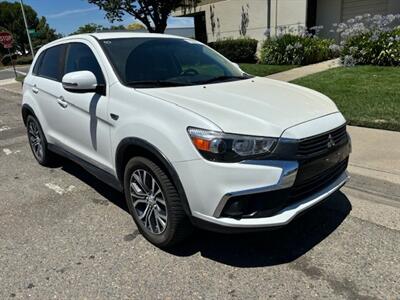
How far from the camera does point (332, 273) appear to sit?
2906 mm

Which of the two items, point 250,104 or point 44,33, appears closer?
point 250,104

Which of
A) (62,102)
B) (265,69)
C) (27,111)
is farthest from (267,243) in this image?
(265,69)

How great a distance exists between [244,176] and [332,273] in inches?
41.4

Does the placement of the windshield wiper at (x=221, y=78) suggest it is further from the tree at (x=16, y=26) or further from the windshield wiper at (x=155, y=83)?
the tree at (x=16, y=26)

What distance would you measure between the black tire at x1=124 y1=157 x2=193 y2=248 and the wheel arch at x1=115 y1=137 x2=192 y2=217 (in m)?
0.05

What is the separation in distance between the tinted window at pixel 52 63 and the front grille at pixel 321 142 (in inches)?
123

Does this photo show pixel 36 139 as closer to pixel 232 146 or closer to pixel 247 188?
pixel 232 146

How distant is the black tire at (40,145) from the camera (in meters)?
5.18

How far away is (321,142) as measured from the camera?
297cm

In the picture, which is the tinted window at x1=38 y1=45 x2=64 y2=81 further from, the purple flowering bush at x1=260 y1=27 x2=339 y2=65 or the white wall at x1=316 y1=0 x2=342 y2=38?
the white wall at x1=316 y1=0 x2=342 y2=38

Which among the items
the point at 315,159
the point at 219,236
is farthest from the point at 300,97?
the point at 219,236

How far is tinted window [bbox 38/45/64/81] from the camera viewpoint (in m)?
4.66

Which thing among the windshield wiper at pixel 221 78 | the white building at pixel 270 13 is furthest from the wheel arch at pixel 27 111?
the white building at pixel 270 13

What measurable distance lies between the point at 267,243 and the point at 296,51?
40.5 feet
